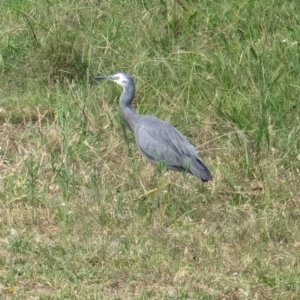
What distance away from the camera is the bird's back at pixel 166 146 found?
6.75 meters

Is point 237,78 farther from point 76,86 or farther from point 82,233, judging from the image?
point 82,233

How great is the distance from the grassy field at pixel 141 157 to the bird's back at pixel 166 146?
141mm

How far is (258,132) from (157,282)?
6.05 ft

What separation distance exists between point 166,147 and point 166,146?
1 cm

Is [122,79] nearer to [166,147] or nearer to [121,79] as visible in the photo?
[121,79]

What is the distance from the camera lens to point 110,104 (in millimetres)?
8047

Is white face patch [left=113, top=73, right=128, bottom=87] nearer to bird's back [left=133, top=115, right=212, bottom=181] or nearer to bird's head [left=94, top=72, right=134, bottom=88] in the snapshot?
bird's head [left=94, top=72, right=134, bottom=88]

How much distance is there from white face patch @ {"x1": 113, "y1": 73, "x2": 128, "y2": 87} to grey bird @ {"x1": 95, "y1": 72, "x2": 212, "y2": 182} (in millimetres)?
324

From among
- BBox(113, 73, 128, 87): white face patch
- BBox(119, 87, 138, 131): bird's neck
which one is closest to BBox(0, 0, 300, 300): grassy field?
BBox(119, 87, 138, 131): bird's neck

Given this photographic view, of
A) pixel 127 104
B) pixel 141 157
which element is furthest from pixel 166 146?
pixel 127 104

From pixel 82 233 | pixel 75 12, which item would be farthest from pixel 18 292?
pixel 75 12

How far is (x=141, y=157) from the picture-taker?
24.2 ft

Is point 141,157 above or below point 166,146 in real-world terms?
below

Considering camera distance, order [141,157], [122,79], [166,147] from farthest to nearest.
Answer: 1. [122,79]
2. [141,157]
3. [166,147]
